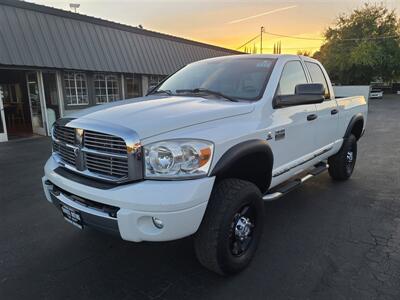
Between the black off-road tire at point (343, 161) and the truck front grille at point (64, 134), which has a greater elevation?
the truck front grille at point (64, 134)

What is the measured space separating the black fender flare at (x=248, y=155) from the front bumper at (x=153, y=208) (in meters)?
0.15

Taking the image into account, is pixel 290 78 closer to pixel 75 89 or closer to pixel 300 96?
pixel 300 96

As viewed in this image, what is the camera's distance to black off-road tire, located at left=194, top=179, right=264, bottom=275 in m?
2.49

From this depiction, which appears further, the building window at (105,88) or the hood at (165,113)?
the building window at (105,88)

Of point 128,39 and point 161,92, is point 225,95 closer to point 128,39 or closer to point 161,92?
point 161,92

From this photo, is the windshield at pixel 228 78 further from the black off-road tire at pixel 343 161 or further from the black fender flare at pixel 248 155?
the black off-road tire at pixel 343 161

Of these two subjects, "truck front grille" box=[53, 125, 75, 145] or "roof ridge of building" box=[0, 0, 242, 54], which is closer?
"truck front grille" box=[53, 125, 75, 145]

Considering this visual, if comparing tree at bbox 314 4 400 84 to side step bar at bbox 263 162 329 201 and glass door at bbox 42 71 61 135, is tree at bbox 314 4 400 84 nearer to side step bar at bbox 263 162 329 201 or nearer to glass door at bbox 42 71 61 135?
glass door at bbox 42 71 61 135

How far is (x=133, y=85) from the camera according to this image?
15.0 metres

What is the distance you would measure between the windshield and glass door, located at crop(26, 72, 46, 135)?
9.13m

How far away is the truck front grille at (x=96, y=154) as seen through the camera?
2.32 meters

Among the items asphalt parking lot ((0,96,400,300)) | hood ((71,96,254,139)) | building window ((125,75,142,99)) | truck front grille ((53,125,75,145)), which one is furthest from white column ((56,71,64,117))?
hood ((71,96,254,139))

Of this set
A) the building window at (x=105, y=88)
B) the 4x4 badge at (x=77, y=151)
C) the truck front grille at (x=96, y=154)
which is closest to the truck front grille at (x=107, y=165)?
the truck front grille at (x=96, y=154)

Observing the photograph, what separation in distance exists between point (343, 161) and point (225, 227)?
351cm
